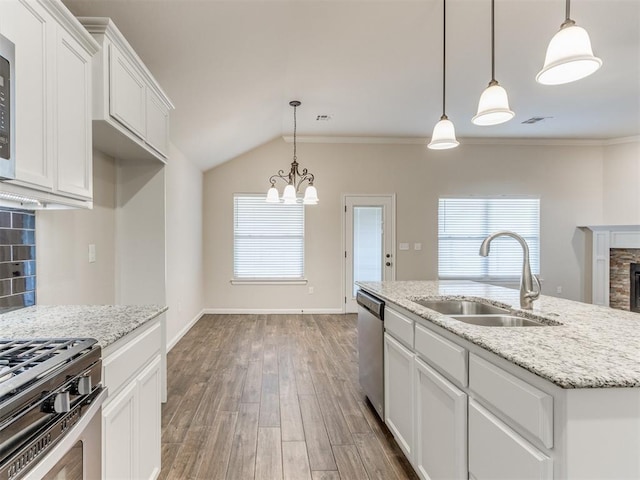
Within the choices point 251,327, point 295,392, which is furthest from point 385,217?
point 295,392

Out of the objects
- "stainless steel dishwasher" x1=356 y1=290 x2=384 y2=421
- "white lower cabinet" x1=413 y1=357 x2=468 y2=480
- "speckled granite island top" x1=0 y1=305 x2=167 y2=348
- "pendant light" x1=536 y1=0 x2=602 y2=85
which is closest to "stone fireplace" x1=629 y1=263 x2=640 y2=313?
"stainless steel dishwasher" x1=356 y1=290 x2=384 y2=421

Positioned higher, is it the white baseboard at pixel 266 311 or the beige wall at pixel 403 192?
the beige wall at pixel 403 192

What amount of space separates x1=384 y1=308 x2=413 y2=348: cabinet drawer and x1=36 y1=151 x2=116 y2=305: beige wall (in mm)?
1988

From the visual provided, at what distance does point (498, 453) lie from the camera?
112 centimetres

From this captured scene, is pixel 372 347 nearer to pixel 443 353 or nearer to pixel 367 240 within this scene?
pixel 443 353

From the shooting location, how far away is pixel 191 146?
430 centimetres

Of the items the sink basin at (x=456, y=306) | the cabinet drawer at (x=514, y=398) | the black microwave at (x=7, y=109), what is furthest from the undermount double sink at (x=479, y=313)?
the black microwave at (x=7, y=109)

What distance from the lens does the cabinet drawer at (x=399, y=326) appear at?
6.14ft

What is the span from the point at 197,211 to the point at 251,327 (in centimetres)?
198

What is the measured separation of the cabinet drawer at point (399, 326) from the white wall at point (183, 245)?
→ 2708 millimetres

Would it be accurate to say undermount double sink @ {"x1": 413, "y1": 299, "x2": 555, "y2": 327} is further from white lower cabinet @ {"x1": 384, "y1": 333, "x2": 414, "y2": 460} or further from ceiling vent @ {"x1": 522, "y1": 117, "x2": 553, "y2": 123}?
ceiling vent @ {"x1": 522, "y1": 117, "x2": 553, "y2": 123}

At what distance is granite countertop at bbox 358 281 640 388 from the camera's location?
2.99 ft

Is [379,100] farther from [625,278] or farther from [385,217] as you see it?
[625,278]

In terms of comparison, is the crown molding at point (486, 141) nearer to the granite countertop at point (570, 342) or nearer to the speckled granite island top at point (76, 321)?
the granite countertop at point (570, 342)
